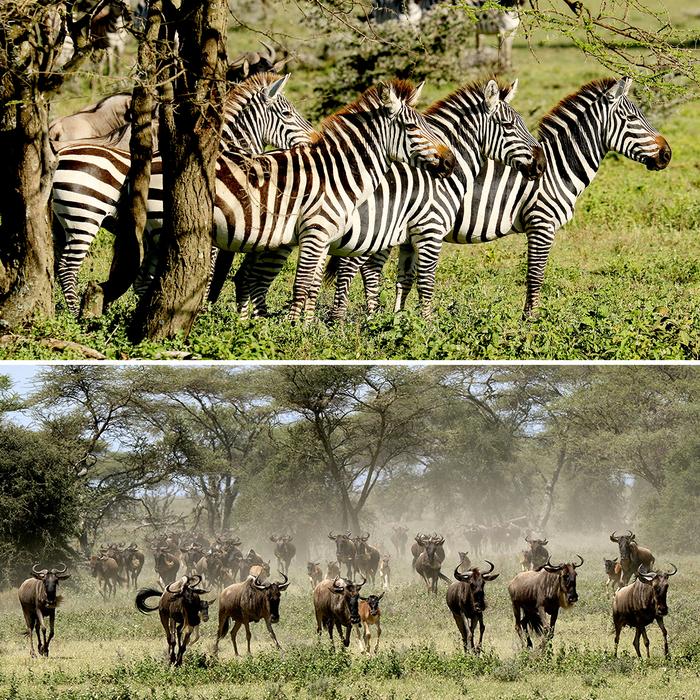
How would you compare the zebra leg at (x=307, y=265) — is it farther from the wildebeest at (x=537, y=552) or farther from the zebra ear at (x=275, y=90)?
the wildebeest at (x=537, y=552)

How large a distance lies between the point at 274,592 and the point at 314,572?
1.12 ft

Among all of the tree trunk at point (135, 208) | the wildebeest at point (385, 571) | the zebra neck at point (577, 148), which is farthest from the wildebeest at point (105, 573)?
the zebra neck at point (577, 148)

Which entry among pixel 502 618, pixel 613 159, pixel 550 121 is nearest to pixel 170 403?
pixel 502 618

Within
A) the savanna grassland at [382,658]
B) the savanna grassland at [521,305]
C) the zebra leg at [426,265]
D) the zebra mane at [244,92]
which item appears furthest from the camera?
the zebra mane at [244,92]

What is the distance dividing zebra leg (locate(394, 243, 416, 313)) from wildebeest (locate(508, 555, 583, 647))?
11.4ft

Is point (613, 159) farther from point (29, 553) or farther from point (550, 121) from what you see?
point (29, 553)

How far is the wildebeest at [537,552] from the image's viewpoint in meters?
9.38

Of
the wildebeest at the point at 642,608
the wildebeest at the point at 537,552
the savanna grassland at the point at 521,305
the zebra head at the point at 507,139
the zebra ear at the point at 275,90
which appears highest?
the zebra ear at the point at 275,90

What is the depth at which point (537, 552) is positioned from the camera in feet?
31.0

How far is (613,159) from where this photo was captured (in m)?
20.5

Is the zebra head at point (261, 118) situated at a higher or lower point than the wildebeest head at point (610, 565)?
higher

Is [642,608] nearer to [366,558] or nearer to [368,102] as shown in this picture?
[366,558]

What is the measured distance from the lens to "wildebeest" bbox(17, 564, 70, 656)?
29.9ft

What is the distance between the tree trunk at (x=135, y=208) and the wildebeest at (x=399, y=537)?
335 centimetres
